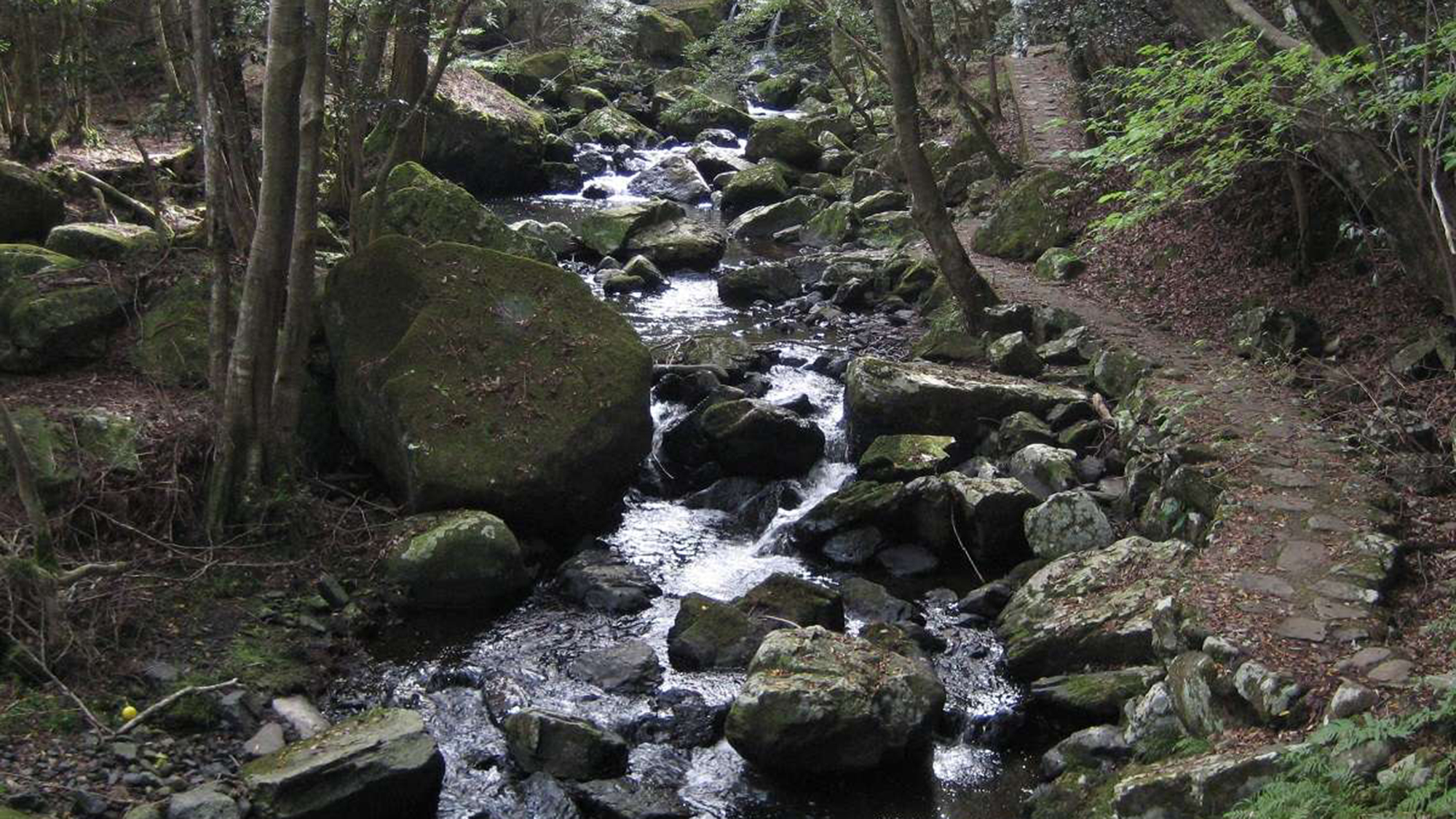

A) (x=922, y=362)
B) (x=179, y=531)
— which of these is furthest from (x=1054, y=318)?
(x=179, y=531)

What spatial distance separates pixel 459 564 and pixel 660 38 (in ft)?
95.7

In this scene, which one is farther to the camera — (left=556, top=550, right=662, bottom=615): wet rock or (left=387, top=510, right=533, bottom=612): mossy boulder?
(left=556, top=550, right=662, bottom=615): wet rock

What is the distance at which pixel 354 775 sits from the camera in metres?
6.26

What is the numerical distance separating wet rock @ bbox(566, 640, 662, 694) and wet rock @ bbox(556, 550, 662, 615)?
0.73 m

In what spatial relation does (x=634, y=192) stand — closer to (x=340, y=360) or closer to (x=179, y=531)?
(x=340, y=360)

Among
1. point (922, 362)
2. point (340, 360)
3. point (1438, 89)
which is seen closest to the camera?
point (1438, 89)

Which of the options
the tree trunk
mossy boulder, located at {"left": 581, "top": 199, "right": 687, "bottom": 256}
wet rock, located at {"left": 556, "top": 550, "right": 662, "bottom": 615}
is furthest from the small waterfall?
wet rock, located at {"left": 556, "top": 550, "right": 662, "bottom": 615}

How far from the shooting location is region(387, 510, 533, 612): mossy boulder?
8.71 metres

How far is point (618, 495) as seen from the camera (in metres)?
10.5

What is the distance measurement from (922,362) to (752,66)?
69.7 feet

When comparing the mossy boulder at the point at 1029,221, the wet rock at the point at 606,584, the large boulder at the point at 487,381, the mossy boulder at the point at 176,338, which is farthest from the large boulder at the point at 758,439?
the mossy boulder at the point at 1029,221

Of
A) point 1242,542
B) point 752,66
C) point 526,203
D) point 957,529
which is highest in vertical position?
point 752,66

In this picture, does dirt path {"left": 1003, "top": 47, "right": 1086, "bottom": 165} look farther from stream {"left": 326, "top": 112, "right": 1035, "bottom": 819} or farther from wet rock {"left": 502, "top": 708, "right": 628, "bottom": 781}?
wet rock {"left": 502, "top": 708, "right": 628, "bottom": 781}

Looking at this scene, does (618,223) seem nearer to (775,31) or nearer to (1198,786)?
(775,31)
